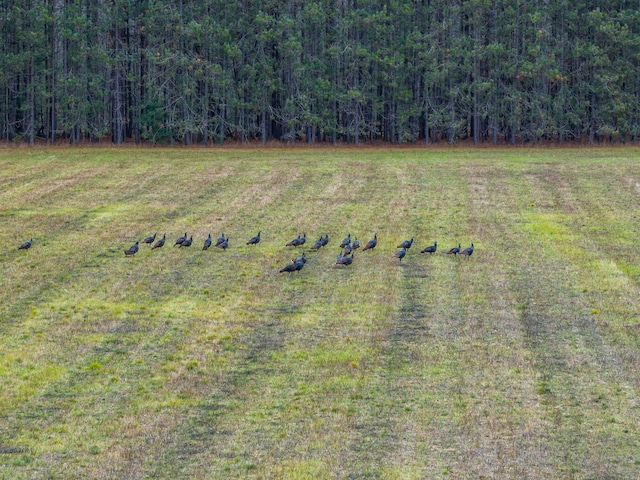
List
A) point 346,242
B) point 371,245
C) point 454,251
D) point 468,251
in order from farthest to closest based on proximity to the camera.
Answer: point 371,245
point 346,242
point 454,251
point 468,251

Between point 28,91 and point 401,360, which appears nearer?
point 401,360

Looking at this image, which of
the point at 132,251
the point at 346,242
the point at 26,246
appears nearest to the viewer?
the point at 132,251

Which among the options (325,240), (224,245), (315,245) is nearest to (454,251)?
(325,240)

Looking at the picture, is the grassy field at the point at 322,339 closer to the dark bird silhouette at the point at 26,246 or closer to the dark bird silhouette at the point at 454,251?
the dark bird silhouette at the point at 454,251

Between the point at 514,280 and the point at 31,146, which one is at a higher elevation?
the point at 31,146

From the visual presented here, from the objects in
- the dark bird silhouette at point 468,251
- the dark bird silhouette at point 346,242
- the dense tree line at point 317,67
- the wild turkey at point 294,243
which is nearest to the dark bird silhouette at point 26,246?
the wild turkey at point 294,243

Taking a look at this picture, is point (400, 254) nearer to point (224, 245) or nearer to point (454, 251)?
point (454, 251)

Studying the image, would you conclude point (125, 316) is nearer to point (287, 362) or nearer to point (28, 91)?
point (287, 362)

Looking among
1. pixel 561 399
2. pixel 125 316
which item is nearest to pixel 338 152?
pixel 125 316

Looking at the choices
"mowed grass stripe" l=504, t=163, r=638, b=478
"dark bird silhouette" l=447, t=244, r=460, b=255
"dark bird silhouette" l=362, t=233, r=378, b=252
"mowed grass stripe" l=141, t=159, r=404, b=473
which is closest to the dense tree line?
"mowed grass stripe" l=504, t=163, r=638, b=478
